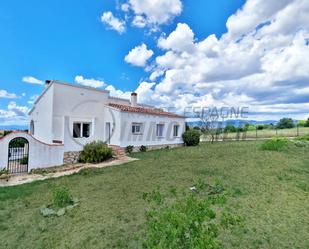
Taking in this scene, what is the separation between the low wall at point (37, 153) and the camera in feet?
39.9

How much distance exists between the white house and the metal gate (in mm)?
2322

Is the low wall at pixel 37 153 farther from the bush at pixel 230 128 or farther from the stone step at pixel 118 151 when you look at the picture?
the bush at pixel 230 128

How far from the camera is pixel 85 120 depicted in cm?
1800

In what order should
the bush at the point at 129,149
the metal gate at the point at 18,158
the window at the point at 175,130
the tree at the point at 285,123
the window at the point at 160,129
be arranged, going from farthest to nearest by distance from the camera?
1. the tree at the point at 285,123
2. the window at the point at 175,130
3. the window at the point at 160,129
4. the bush at the point at 129,149
5. the metal gate at the point at 18,158

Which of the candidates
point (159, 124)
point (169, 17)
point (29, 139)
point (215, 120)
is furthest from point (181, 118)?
point (29, 139)

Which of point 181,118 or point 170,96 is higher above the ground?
point 170,96

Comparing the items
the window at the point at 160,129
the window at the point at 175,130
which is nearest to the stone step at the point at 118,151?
the window at the point at 160,129

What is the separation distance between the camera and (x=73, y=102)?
17.1m

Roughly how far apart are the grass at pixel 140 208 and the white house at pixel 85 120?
7.09 m

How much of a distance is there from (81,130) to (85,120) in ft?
3.17

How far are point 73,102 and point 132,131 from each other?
6.05 meters

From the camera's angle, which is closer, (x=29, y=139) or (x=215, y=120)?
(x=29, y=139)

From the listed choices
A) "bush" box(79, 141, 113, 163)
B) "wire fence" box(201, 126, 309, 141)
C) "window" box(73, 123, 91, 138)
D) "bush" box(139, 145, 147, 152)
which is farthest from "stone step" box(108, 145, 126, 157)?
"wire fence" box(201, 126, 309, 141)

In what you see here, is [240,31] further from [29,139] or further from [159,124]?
[29,139]
